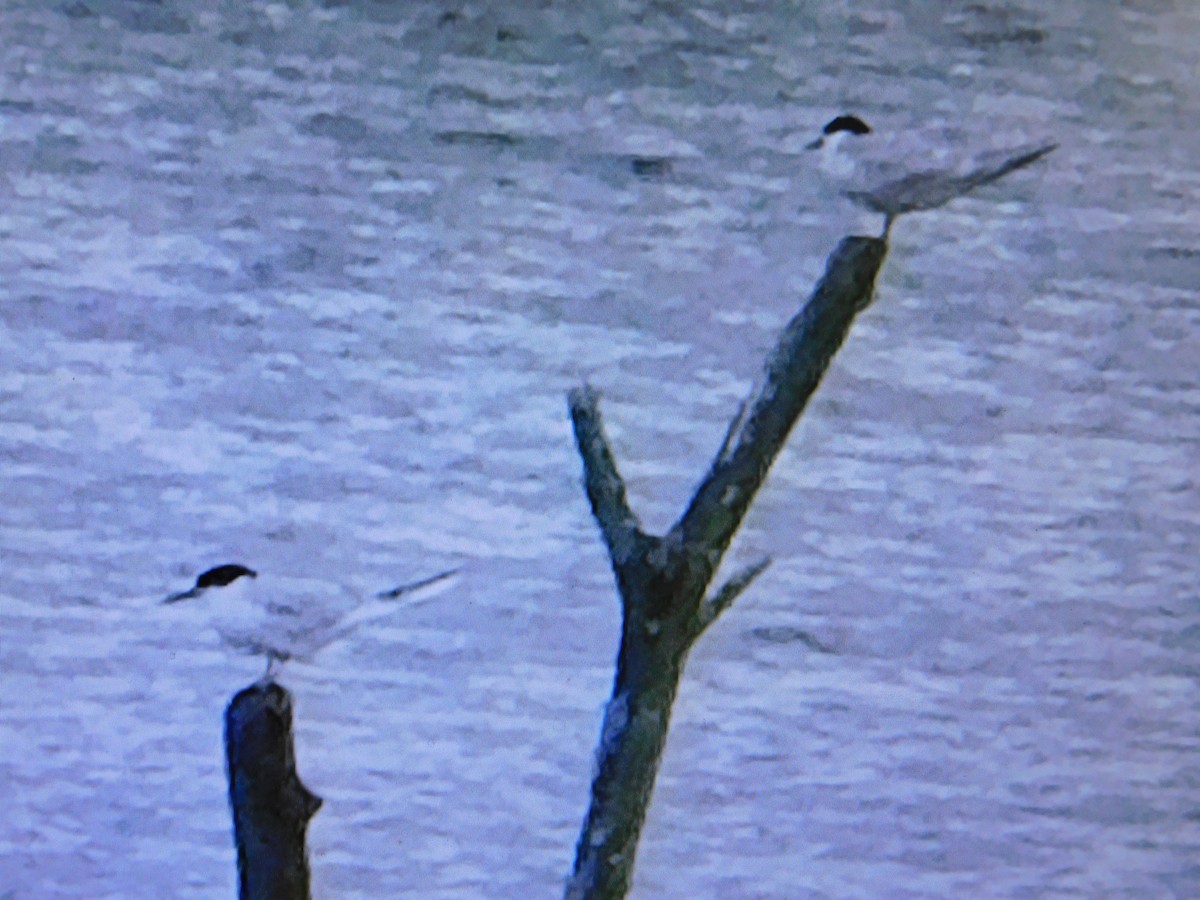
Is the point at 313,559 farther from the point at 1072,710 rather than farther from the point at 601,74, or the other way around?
the point at 1072,710

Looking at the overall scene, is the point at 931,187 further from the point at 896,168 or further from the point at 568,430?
the point at 568,430

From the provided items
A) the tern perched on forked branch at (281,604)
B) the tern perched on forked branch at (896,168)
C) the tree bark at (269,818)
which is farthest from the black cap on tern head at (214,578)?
the tern perched on forked branch at (896,168)

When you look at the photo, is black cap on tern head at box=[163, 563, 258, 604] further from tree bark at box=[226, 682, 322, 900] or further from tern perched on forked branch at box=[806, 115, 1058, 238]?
tern perched on forked branch at box=[806, 115, 1058, 238]

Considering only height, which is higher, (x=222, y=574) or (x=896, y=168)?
(x=896, y=168)

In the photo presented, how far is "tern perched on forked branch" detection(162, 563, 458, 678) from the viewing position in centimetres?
52

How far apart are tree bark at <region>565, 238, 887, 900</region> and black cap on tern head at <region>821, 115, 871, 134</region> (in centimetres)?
12

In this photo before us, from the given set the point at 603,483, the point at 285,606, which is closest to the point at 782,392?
the point at 603,483

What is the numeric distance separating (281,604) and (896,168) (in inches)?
13.9

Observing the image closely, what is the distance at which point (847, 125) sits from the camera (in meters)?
0.50

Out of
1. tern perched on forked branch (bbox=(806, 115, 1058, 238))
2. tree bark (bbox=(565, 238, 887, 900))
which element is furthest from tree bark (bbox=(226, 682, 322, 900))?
tern perched on forked branch (bbox=(806, 115, 1058, 238))

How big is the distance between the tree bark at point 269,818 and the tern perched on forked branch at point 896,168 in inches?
13.5

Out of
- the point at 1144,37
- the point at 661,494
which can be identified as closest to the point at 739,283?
the point at 661,494

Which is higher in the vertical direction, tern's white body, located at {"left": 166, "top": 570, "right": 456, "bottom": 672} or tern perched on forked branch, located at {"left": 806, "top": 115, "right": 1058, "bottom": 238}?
tern perched on forked branch, located at {"left": 806, "top": 115, "right": 1058, "bottom": 238}

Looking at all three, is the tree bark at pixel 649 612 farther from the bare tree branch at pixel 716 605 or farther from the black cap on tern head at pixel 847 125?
the black cap on tern head at pixel 847 125
